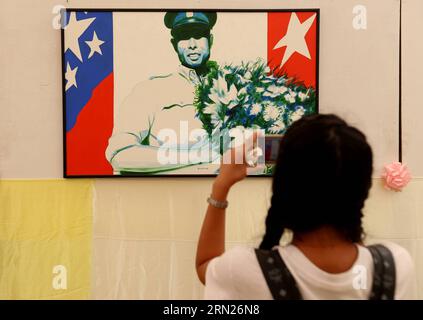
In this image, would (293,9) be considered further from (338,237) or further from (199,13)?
(338,237)

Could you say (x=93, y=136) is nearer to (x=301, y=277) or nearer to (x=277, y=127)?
(x=277, y=127)

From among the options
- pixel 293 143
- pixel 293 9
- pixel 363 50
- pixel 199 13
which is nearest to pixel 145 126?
pixel 199 13

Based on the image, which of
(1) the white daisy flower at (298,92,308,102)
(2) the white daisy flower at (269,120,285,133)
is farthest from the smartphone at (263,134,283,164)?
(1) the white daisy flower at (298,92,308,102)

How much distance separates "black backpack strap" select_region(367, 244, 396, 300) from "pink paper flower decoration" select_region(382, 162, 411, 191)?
89 cm

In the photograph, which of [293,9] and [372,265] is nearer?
[372,265]

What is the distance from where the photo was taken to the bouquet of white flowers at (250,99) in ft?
5.11

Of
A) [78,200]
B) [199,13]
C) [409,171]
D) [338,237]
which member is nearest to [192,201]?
[78,200]

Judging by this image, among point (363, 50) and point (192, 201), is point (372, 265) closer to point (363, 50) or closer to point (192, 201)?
point (192, 201)

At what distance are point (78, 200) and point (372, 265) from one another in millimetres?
1109

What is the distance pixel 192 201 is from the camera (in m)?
1.59

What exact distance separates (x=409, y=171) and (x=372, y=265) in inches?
38.4

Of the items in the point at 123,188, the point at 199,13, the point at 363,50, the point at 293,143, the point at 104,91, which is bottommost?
the point at 123,188

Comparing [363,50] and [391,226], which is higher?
[363,50]

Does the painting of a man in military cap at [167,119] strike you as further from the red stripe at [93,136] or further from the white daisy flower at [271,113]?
the white daisy flower at [271,113]
